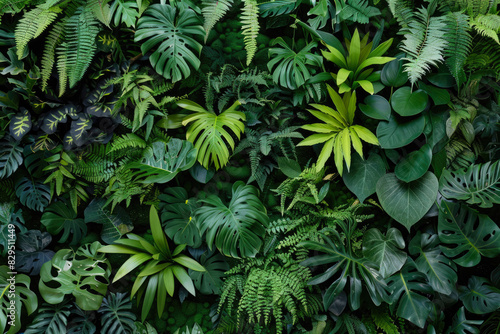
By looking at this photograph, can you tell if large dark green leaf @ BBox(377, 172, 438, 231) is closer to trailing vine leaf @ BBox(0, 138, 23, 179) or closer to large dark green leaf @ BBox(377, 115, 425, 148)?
large dark green leaf @ BBox(377, 115, 425, 148)

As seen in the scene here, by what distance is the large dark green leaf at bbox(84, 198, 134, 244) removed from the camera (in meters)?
2.63

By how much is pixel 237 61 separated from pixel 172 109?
0.62 meters

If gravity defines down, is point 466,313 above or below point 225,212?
below

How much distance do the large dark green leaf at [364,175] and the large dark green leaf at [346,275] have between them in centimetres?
37

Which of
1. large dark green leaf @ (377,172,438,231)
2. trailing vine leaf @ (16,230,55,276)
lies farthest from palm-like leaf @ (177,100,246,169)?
trailing vine leaf @ (16,230,55,276)

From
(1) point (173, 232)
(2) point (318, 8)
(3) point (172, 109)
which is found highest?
(2) point (318, 8)

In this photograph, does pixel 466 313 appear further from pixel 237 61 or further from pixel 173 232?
pixel 237 61

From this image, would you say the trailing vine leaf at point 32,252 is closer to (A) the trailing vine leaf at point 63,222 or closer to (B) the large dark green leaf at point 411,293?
(A) the trailing vine leaf at point 63,222

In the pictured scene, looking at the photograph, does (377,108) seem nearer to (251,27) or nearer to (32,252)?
(251,27)

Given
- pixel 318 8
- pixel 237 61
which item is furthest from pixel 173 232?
pixel 318 8

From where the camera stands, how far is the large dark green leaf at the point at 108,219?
2.63 metres

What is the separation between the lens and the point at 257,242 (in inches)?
97.7

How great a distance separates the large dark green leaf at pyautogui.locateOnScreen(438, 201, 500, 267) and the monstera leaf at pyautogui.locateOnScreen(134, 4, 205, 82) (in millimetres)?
2000

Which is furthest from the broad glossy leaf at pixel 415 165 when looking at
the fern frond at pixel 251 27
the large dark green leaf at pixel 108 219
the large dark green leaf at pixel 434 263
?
the large dark green leaf at pixel 108 219
